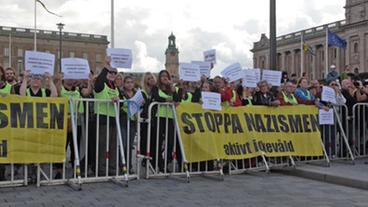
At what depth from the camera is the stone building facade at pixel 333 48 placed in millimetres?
97625

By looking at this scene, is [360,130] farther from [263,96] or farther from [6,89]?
[6,89]

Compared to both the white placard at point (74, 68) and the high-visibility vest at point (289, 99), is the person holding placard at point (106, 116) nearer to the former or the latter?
the white placard at point (74, 68)

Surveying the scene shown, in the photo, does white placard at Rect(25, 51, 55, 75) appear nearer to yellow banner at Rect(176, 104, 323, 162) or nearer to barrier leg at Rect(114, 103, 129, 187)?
barrier leg at Rect(114, 103, 129, 187)

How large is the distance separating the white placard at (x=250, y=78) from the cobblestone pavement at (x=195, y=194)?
2.17 metres

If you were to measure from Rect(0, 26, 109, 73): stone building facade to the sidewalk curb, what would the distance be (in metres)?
91.3

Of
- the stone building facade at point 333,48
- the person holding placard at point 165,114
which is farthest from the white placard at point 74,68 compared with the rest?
the stone building facade at point 333,48

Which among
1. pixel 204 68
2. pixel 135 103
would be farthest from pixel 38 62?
pixel 204 68

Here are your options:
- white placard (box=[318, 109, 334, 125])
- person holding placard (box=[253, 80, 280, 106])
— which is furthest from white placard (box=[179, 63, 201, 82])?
white placard (box=[318, 109, 334, 125])

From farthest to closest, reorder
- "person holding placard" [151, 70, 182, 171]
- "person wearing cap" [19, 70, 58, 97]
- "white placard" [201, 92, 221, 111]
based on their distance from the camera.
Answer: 1. "white placard" [201, 92, 221, 111]
2. "person holding placard" [151, 70, 182, 171]
3. "person wearing cap" [19, 70, 58, 97]

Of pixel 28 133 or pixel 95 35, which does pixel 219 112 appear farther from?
pixel 95 35

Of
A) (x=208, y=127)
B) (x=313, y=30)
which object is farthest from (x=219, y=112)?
(x=313, y=30)

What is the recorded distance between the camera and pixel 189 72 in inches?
430

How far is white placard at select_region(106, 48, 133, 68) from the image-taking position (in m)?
10.0

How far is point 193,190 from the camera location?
9.10m
